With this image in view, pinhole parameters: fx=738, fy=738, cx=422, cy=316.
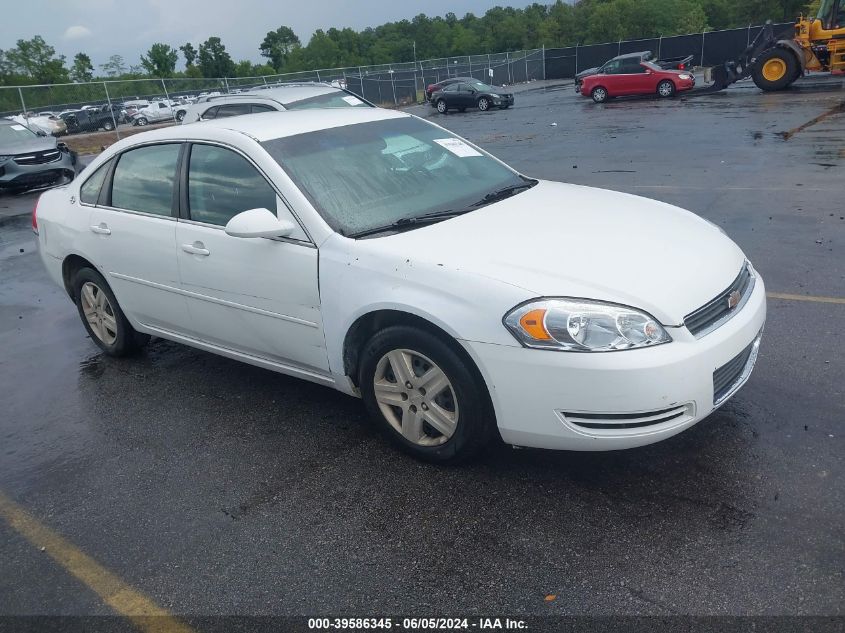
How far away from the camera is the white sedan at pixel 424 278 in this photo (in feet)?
9.85

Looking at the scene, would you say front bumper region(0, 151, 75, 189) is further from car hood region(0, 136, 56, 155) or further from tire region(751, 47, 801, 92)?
tire region(751, 47, 801, 92)

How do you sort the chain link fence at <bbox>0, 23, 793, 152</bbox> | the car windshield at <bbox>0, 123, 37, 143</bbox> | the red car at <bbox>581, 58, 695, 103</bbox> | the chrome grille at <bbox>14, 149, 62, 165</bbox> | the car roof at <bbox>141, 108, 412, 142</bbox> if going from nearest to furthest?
the car roof at <bbox>141, 108, 412, 142</bbox>
the chrome grille at <bbox>14, 149, 62, 165</bbox>
the car windshield at <bbox>0, 123, 37, 143</bbox>
the red car at <bbox>581, 58, 695, 103</bbox>
the chain link fence at <bbox>0, 23, 793, 152</bbox>

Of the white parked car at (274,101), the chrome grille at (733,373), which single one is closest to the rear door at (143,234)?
the chrome grille at (733,373)

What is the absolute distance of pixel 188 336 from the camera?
15.2 ft

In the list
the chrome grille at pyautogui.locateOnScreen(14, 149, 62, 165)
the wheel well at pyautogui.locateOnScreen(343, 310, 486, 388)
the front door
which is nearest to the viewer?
the wheel well at pyautogui.locateOnScreen(343, 310, 486, 388)

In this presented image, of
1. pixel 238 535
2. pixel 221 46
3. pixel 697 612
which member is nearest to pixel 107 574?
pixel 238 535

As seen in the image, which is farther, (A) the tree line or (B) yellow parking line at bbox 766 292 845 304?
(A) the tree line

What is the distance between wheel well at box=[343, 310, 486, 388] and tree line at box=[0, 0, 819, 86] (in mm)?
74030

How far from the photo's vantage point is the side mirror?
3.64 meters

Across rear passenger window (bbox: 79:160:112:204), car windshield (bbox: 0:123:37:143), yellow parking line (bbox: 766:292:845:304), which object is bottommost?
yellow parking line (bbox: 766:292:845:304)

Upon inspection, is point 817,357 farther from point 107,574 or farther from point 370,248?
point 107,574

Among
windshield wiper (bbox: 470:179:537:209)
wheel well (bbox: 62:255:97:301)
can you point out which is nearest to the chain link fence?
wheel well (bbox: 62:255:97:301)

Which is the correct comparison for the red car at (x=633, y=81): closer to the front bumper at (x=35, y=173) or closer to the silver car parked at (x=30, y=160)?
the silver car parked at (x=30, y=160)

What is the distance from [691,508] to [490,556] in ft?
2.89
